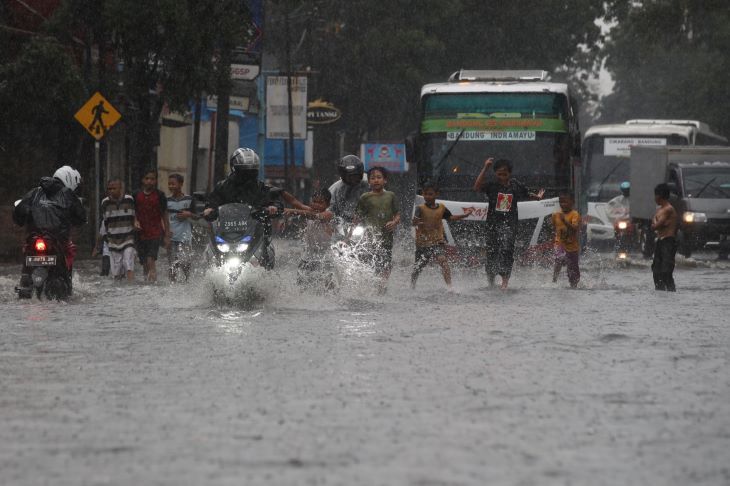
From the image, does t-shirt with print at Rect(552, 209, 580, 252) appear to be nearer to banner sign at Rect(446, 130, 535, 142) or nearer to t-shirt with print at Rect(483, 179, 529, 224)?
t-shirt with print at Rect(483, 179, 529, 224)

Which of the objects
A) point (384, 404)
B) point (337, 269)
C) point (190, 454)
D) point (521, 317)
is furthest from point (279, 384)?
point (337, 269)

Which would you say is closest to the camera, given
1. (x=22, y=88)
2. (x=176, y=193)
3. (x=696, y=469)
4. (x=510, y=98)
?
(x=696, y=469)

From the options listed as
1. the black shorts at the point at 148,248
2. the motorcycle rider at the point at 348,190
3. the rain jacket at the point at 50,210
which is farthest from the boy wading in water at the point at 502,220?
the rain jacket at the point at 50,210

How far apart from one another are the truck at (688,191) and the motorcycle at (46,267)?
16.2m

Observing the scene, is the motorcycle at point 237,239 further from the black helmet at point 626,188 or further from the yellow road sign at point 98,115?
the black helmet at point 626,188

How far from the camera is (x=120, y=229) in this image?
20.0m

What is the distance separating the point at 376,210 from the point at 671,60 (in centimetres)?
7114

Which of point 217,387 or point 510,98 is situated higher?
point 510,98

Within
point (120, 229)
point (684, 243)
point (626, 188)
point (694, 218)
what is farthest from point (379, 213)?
point (626, 188)

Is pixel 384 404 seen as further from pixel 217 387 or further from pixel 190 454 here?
pixel 190 454

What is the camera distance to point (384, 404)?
316 inches

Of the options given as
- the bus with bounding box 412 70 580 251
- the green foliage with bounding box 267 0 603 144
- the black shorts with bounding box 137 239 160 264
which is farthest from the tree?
the green foliage with bounding box 267 0 603 144

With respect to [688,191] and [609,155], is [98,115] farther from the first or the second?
[609,155]

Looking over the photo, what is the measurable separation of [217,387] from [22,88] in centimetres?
1493
